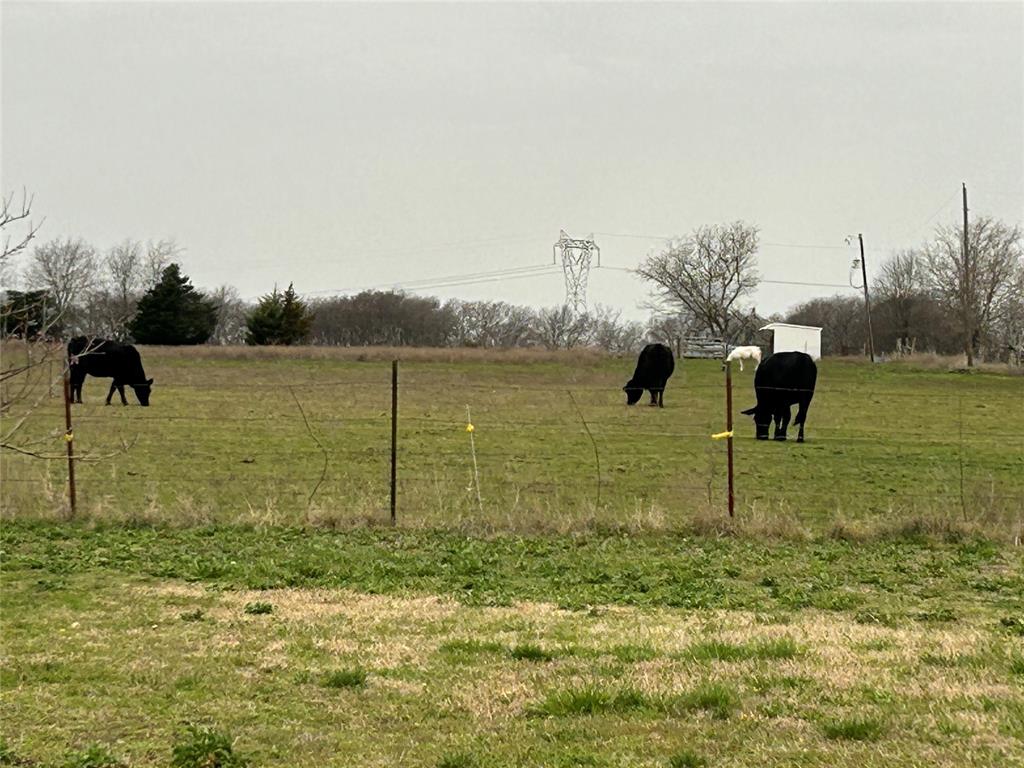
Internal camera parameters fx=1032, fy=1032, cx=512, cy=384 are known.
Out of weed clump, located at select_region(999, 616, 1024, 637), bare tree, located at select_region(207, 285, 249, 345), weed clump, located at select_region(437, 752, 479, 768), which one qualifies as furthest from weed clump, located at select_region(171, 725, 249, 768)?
bare tree, located at select_region(207, 285, 249, 345)

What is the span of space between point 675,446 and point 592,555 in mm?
11740

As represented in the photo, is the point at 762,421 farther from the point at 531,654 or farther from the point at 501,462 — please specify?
the point at 531,654

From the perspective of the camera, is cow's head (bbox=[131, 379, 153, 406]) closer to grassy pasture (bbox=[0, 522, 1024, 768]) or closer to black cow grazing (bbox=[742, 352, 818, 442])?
black cow grazing (bbox=[742, 352, 818, 442])

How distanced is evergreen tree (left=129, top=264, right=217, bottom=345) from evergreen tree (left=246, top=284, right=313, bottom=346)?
3804mm

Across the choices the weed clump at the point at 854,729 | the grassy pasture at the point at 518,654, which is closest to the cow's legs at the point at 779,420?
the grassy pasture at the point at 518,654

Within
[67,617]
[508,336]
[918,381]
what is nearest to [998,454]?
[67,617]

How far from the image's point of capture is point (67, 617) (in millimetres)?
7559

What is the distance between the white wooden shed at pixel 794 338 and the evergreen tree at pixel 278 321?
31649 millimetres

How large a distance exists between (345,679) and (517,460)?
13106mm

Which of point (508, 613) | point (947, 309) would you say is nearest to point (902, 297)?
point (947, 309)

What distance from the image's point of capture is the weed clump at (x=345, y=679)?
18.9ft

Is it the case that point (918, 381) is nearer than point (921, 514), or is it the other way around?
point (921, 514)

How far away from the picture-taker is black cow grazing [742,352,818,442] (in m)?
24.3

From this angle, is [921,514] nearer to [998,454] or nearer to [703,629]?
[703,629]
